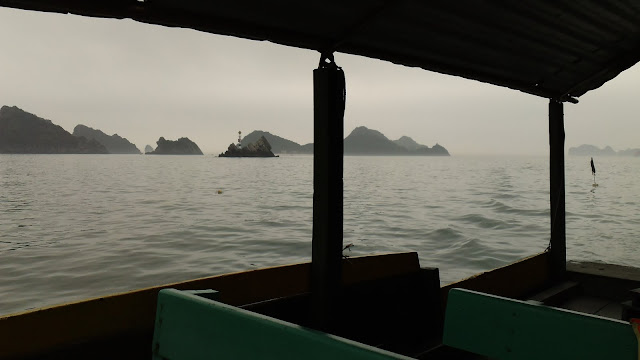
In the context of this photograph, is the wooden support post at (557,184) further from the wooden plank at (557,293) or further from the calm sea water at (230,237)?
the calm sea water at (230,237)

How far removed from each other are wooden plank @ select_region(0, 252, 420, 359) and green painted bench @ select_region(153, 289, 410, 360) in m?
0.87

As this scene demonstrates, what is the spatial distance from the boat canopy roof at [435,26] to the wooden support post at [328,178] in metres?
0.27

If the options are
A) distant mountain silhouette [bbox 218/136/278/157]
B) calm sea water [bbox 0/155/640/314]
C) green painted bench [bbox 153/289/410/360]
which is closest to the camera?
green painted bench [bbox 153/289/410/360]

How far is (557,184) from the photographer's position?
6.10m

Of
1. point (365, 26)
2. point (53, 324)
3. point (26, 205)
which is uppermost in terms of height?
point (365, 26)

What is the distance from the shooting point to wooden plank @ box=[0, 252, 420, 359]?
257cm

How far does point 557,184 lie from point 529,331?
14.4 feet

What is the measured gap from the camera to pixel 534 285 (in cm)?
582

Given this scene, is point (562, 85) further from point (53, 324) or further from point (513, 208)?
point (513, 208)

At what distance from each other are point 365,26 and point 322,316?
7.57ft

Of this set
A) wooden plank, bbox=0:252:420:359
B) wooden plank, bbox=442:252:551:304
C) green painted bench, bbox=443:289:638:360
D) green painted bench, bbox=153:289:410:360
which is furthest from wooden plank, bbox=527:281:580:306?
green painted bench, bbox=153:289:410:360

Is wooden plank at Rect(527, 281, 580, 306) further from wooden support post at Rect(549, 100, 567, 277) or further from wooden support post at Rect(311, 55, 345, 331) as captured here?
wooden support post at Rect(311, 55, 345, 331)

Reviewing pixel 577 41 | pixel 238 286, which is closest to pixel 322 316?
pixel 238 286

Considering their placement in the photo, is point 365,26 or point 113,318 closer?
point 113,318
